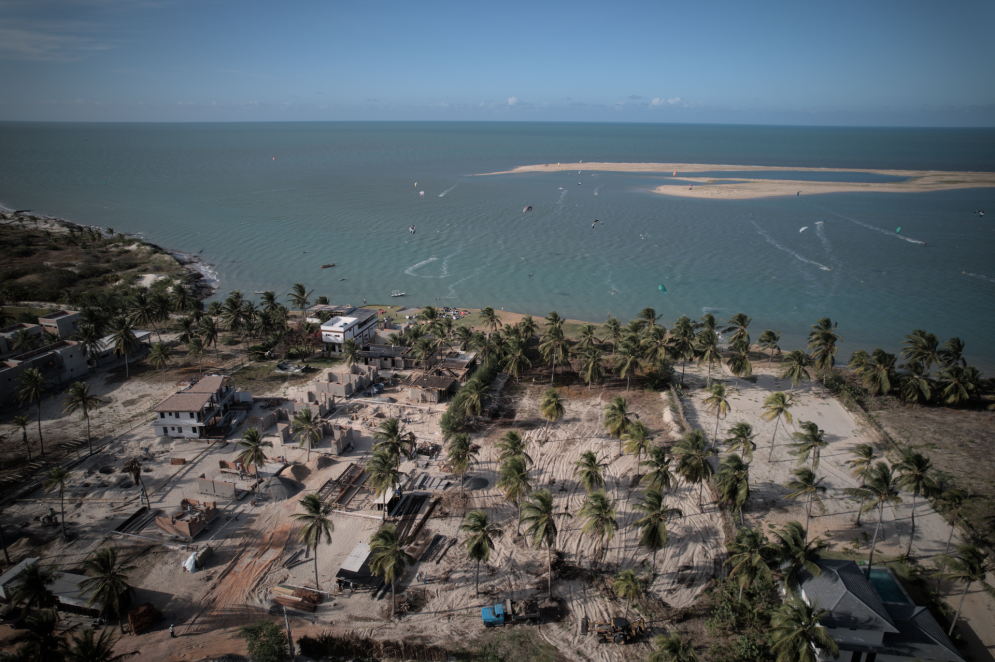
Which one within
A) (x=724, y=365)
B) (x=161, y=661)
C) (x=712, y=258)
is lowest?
(x=161, y=661)

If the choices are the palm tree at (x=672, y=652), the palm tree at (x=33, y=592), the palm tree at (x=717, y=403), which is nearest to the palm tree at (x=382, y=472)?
the palm tree at (x=33, y=592)

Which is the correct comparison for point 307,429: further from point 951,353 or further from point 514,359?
point 951,353

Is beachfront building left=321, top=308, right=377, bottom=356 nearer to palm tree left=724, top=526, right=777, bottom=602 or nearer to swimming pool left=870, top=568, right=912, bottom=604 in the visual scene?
palm tree left=724, top=526, right=777, bottom=602

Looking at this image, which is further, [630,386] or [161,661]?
[630,386]

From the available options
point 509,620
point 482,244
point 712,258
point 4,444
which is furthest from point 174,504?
point 712,258

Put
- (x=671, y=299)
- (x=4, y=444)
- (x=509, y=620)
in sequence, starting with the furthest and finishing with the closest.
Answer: (x=671, y=299), (x=4, y=444), (x=509, y=620)

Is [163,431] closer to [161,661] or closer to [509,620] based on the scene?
[161,661]

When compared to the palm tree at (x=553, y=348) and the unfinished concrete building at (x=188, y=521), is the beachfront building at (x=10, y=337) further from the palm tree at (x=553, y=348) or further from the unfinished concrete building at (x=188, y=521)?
the palm tree at (x=553, y=348)

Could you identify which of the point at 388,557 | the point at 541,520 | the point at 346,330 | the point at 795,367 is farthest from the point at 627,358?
the point at 388,557
